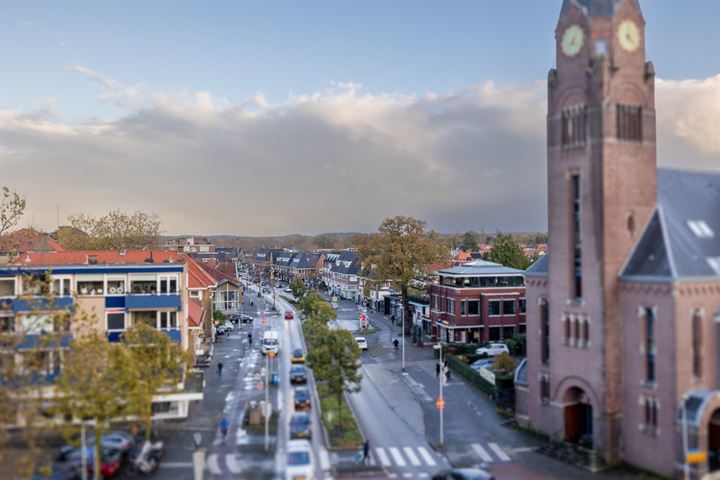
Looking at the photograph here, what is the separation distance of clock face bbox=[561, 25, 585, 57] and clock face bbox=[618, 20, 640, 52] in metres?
2.14

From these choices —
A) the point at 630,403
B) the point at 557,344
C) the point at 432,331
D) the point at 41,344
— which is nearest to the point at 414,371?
the point at 432,331

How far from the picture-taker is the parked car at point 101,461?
112ft

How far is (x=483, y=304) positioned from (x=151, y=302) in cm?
3962

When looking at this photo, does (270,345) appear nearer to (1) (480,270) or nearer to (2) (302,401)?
(2) (302,401)

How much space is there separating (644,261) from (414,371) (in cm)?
→ 3094

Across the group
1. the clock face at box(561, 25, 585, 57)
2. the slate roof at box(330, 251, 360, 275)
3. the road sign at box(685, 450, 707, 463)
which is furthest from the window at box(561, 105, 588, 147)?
the slate roof at box(330, 251, 360, 275)

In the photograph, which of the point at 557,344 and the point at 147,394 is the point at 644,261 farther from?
the point at 147,394

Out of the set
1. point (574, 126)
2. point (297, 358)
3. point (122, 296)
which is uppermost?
point (574, 126)

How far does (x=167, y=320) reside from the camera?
49219 millimetres

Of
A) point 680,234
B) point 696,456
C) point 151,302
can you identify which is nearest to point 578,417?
point 696,456

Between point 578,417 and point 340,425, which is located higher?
point 578,417

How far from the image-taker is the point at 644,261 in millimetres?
35344

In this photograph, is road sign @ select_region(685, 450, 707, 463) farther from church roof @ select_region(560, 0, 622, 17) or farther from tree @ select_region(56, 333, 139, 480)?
tree @ select_region(56, 333, 139, 480)

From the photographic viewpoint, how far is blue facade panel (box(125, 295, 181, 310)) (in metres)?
47.9
